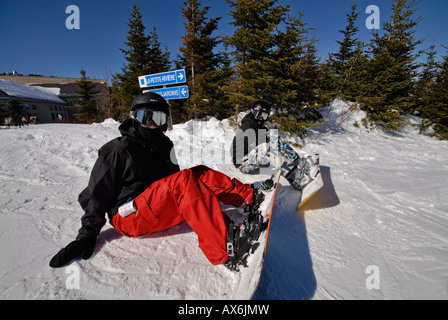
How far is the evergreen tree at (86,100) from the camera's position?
19562mm

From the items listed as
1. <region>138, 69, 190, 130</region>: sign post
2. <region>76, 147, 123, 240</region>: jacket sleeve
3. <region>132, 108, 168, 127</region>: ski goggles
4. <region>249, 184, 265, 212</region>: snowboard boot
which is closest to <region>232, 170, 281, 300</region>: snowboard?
<region>249, 184, 265, 212</region>: snowboard boot

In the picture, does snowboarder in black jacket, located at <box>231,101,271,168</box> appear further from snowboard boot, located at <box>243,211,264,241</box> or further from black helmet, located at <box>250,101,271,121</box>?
snowboard boot, located at <box>243,211,264,241</box>

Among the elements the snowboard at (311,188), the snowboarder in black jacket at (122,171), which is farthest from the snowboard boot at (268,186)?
the snowboarder in black jacket at (122,171)

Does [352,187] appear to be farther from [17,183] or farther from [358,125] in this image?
[358,125]

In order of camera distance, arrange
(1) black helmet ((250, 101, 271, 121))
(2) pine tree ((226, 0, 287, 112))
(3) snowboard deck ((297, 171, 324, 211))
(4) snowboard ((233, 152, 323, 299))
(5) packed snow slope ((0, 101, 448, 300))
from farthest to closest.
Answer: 1. (2) pine tree ((226, 0, 287, 112))
2. (1) black helmet ((250, 101, 271, 121))
3. (3) snowboard deck ((297, 171, 324, 211))
4. (5) packed snow slope ((0, 101, 448, 300))
5. (4) snowboard ((233, 152, 323, 299))

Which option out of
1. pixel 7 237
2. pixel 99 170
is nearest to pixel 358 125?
pixel 99 170

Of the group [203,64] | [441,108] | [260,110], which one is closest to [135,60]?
[203,64]

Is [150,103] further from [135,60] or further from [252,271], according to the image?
[135,60]

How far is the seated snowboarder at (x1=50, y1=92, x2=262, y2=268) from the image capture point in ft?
5.14

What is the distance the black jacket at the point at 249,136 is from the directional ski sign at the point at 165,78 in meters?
2.19

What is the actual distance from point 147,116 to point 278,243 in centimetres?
204

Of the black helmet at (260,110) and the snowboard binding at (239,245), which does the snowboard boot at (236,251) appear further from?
the black helmet at (260,110)

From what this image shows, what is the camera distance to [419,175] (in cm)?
482

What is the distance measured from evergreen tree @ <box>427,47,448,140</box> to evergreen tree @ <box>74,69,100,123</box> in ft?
91.8
